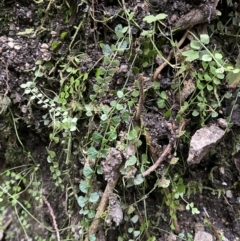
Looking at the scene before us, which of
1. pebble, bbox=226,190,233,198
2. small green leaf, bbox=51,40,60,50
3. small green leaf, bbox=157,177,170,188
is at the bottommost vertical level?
pebble, bbox=226,190,233,198

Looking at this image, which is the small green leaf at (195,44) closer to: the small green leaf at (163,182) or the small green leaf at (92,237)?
the small green leaf at (163,182)

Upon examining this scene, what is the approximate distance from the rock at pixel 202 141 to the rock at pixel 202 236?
21cm

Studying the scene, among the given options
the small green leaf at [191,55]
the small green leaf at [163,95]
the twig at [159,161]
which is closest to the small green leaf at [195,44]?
the small green leaf at [191,55]

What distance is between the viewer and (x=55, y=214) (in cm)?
111

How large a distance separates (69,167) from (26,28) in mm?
445

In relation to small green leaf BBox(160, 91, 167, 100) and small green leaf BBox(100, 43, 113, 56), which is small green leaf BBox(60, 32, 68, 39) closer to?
small green leaf BBox(100, 43, 113, 56)

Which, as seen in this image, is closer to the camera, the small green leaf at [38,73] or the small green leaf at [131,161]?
the small green leaf at [131,161]

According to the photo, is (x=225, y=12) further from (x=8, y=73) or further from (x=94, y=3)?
(x=8, y=73)

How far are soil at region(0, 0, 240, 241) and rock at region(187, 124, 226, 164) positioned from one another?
4 cm

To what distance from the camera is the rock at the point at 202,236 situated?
963mm

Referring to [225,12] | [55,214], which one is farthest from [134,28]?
[55,214]

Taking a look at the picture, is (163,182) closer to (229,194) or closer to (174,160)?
(174,160)

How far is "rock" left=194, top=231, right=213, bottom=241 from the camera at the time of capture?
963mm

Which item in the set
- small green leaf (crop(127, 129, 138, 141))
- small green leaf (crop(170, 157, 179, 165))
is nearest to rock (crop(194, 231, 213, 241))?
small green leaf (crop(170, 157, 179, 165))
